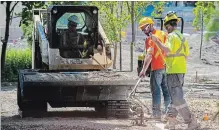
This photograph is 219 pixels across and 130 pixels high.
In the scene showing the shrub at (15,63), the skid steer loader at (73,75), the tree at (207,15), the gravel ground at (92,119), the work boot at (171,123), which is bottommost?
the shrub at (15,63)

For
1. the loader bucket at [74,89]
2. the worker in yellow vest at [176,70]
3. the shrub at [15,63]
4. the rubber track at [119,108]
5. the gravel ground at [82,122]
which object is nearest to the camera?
the worker in yellow vest at [176,70]

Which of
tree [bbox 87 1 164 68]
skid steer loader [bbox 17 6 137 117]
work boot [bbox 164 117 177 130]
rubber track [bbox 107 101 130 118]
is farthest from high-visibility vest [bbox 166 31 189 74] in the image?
tree [bbox 87 1 164 68]

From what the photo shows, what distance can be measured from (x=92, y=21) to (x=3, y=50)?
1085cm

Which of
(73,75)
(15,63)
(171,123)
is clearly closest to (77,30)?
(73,75)

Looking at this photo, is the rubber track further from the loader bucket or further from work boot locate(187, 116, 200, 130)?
work boot locate(187, 116, 200, 130)

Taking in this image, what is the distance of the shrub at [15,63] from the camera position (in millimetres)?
25797

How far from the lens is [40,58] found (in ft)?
51.8

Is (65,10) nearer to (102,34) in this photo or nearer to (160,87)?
(102,34)

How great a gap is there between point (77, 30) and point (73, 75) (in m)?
1.74

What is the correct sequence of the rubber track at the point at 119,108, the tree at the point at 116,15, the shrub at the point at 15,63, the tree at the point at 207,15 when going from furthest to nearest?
the shrub at the point at 15,63 → the tree at the point at 116,15 → the rubber track at the point at 119,108 → the tree at the point at 207,15

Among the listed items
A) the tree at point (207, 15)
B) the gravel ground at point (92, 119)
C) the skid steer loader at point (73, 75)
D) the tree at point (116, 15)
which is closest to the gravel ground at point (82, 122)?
the gravel ground at point (92, 119)

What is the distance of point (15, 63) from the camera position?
2672cm

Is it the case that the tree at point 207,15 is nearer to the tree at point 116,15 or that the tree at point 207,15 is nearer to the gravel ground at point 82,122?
the gravel ground at point 82,122

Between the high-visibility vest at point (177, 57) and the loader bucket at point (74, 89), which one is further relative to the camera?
the loader bucket at point (74, 89)
